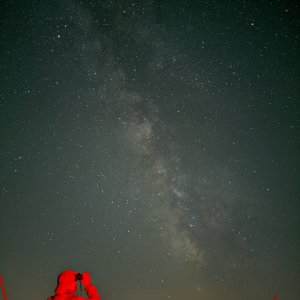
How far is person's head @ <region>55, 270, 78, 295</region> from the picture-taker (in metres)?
6.06

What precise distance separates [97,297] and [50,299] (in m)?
0.95

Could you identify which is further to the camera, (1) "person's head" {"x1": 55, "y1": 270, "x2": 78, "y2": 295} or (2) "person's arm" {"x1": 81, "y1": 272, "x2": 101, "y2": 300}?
(2) "person's arm" {"x1": 81, "y1": 272, "x2": 101, "y2": 300}

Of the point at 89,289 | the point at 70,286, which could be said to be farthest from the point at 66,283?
the point at 89,289

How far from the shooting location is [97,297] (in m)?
6.49

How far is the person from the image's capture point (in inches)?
237

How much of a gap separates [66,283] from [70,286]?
10 centimetres

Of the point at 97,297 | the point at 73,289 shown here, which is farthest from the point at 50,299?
the point at 97,297

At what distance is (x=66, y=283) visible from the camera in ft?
20.1

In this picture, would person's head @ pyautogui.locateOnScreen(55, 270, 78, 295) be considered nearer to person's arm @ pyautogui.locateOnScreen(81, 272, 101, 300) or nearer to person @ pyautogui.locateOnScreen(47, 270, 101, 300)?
person @ pyautogui.locateOnScreen(47, 270, 101, 300)

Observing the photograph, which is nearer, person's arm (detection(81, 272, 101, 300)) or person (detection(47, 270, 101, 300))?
person (detection(47, 270, 101, 300))

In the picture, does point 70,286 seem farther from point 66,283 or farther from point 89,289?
point 89,289

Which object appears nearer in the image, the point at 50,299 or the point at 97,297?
the point at 50,299

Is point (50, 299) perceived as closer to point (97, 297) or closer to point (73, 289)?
point (73, 289)

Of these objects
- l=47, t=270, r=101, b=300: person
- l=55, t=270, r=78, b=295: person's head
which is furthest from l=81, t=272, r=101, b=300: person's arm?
l=55, t=270, r=78, b=295: person's head
